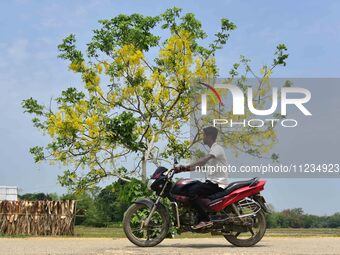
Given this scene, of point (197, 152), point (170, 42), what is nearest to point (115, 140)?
point (197, 152)

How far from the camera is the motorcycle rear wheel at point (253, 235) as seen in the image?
8.91m

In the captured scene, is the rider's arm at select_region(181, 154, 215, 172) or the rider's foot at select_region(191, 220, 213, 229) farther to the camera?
the rider's foot at select_region(191, 220, 213, 229)

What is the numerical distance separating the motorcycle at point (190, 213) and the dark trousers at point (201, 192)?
0.06 m

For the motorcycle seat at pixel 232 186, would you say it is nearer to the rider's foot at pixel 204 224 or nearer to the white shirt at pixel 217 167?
the white shirt at pixel 217 167

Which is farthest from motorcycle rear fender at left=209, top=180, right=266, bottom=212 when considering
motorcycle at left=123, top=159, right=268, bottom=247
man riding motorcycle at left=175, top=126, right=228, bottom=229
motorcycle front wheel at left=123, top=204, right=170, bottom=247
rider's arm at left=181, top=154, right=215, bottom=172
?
motorcycle front wheel at left=123, top=204, right=170, bottom=247

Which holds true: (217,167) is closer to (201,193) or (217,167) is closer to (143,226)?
(201,193)

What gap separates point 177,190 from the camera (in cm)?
872

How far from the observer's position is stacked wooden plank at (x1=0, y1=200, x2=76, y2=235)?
67.3 ft

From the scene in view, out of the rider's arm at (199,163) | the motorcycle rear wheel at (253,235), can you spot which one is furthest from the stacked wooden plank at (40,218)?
the rider's arm at (199,163)

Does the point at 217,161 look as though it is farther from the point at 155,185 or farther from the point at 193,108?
the point at 193,108

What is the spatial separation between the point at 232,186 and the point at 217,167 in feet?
1.26

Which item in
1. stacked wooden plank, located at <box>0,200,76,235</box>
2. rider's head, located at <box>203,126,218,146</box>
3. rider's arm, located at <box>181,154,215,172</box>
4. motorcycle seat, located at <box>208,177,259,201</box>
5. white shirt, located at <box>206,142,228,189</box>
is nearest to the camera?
rider's arm, located at <box>181,154,215,172</box>

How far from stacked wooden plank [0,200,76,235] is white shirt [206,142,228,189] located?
41.4 ft

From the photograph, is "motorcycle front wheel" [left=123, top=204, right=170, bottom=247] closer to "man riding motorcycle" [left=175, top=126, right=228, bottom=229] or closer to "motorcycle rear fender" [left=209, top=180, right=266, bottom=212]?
"man riding motorcycle" [left=175, top=126, right=228, bottom=229]
